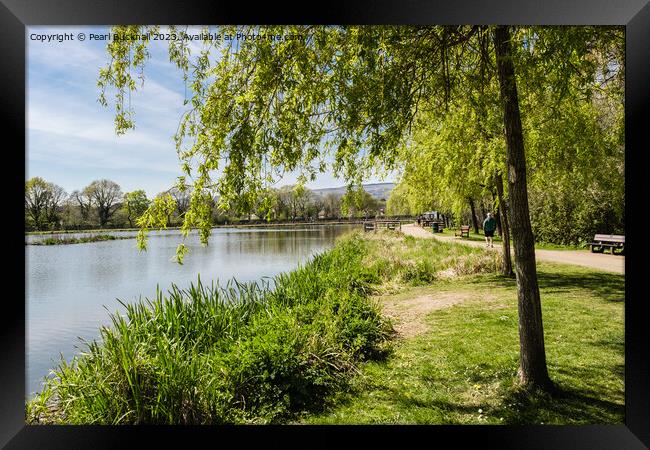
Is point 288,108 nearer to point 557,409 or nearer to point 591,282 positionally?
point 557,409

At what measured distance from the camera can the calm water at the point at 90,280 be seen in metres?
7.01

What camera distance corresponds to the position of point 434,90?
510cm

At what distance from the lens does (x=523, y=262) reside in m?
3.52

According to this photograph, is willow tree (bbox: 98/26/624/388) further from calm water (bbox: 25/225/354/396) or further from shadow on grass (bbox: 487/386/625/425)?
calm water (bbox: 25/225/354/396)

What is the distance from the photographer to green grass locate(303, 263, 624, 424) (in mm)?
3438

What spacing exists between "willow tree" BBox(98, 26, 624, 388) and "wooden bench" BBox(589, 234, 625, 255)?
775cm

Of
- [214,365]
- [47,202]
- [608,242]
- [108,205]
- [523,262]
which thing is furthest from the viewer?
[108,205]

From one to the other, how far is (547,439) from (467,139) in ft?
22.1

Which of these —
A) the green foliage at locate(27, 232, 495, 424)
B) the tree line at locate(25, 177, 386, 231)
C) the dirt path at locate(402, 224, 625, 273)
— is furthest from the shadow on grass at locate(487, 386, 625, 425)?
the dirt path at locate(402, 224, 625, 273)

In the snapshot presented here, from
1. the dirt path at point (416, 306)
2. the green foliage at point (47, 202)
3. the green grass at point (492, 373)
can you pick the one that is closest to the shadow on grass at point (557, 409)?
the green grass at point (492, 373)

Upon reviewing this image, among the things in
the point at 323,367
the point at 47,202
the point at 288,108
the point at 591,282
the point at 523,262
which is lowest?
the point at 323,367

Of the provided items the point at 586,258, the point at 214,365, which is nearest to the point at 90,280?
the point at 214,365
